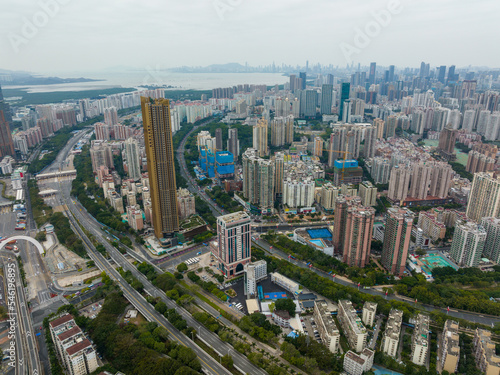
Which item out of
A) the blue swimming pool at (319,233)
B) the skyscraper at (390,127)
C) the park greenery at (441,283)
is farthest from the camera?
the skyscraper at (390,127)

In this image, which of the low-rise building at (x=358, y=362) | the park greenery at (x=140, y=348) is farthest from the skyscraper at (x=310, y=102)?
the low-rise building at (x=358, y=362)

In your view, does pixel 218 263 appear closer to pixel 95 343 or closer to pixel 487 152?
pixel 95 343

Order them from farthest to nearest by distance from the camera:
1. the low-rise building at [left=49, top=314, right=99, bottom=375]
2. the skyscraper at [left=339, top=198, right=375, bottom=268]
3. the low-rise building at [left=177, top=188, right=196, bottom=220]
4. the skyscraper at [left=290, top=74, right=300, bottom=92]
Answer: the skyscraper at [left=290, top=74, right=300, bottom=92] < the low-rise building at [left=177, top=188, right=196, bottom=220] < the skyscraper at [left=339, top=198, right=375, bottom=268] < the low-rise building at [left=49, top=314, right=99, bottom=375]

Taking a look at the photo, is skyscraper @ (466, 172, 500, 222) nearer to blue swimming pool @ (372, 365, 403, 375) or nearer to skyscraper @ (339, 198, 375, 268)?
skyscraper @ (339, 198, 375, 268)

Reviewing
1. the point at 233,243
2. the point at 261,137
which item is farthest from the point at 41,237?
the point at 261,137

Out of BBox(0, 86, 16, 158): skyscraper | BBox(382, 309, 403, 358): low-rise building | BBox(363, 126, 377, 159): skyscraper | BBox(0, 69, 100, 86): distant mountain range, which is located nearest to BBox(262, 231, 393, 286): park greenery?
BBox(382, 309, 403, 358): low-rise building

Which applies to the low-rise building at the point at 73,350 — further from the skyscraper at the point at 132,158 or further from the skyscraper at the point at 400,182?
the skyscraper at the point at 400,182

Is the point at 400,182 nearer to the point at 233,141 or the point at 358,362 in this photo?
the point at 233,141
